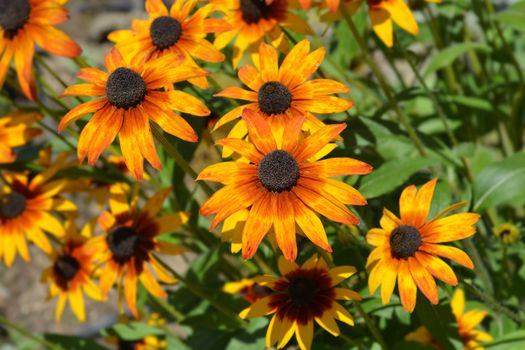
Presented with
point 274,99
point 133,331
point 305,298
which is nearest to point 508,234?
point 305,298

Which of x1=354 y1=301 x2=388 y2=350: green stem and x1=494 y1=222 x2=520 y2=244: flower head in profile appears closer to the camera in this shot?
x1=354 y1=301 x2=388 y2=350: green stem

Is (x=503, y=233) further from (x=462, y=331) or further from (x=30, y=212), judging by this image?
(x=30, y=212)

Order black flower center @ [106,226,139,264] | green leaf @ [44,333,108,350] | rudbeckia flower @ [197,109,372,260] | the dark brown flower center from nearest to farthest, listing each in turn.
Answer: rudbeckia flower @ [197,109,372,260] → the dark brown flower center → black flower center @ [106,226,139,264] → green leaf @ [44,333,108,350]

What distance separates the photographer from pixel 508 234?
5.52 feet

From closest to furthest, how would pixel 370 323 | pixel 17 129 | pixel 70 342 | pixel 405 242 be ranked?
pixel 405 242 < pixel 370 323 < pixel 17 129 < pixel 70 342

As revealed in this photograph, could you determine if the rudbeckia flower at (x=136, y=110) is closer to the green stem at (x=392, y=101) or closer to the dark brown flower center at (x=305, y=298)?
the dark brown flower center at (x=305, y=298)

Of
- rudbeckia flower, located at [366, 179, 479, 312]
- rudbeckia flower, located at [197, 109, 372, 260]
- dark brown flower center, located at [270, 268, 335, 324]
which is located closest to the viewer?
rudbeckia flower, located at [197, 109, 372, 260]

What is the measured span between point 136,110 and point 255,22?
1.70 ft

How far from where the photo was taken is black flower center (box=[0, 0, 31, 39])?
5.67 ft

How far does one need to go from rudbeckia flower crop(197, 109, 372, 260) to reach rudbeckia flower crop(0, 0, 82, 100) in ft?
2.21

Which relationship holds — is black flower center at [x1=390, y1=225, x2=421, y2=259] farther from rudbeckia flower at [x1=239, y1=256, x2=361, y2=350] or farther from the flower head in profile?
the flower head in profile

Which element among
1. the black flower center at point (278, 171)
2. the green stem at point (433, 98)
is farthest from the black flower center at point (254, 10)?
the black flower center at point (278, 171)

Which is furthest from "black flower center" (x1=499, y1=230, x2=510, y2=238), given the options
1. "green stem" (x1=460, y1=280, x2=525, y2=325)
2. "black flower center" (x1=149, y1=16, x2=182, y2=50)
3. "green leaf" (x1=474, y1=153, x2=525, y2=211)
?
"black flower center" (x1=149, y1=16, x2=182, y2=50)

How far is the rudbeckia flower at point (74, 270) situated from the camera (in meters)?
2.08
